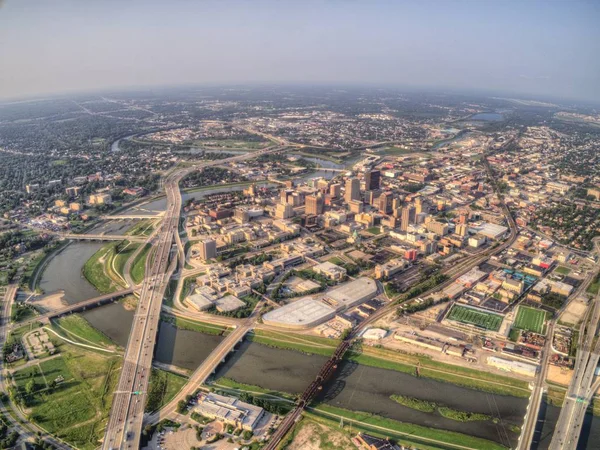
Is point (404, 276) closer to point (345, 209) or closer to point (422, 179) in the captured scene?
point (345, 209)

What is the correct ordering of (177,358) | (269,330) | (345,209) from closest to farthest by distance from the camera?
(177,358)
(269,330)
(345,209)

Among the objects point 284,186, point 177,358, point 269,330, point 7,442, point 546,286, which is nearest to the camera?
point 7,442

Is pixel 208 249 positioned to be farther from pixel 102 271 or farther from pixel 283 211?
pixel 283 211

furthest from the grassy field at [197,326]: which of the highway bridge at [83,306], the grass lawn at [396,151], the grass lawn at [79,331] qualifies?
the grass lawn at [396,151]

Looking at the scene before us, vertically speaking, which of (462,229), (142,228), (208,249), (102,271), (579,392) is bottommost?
(102,271)

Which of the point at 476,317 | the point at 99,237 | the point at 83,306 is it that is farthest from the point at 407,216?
the point at 99,237

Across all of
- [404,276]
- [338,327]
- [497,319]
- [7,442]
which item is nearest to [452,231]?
[404,276]

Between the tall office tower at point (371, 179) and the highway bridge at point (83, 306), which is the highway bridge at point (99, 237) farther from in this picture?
the tall office tower at point (371, 179)
